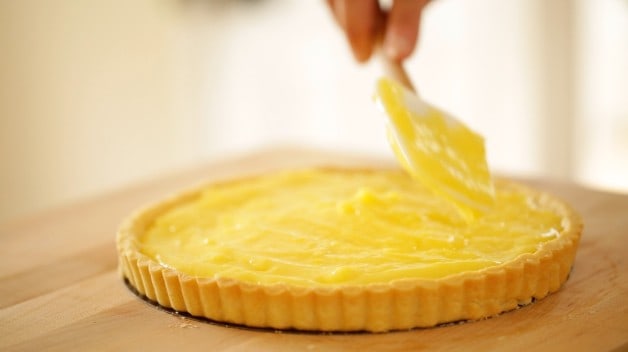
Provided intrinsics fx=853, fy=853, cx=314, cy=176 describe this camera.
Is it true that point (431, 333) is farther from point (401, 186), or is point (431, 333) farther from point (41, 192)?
point (41, 192)

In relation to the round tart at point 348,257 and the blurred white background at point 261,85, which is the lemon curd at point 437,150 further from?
the blurred white background at point 261,85

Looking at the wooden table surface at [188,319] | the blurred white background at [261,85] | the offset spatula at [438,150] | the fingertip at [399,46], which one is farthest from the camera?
the blurred white background at [261,85]

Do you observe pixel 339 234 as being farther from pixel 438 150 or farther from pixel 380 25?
pixel 380 25

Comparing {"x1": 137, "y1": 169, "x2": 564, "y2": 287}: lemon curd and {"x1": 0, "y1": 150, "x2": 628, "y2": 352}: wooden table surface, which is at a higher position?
{"x1": 137, "y1": 169, "x2": 564, "y2": 287}: lemon curd

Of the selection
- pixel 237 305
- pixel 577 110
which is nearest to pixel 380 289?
pixel 237 305

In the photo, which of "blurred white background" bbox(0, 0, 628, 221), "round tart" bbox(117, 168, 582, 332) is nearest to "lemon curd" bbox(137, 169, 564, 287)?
"round tart" bbox(117, 168, 582, 332)

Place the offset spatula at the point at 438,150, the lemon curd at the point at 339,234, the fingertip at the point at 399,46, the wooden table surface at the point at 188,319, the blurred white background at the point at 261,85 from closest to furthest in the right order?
the wooden table surface at the point at 188,319
the lemon curd at the point at 339,234
the offset spatula at the point at 438,150
the fingertip at the point at 399,46
the blurred white background at the point at 261,85

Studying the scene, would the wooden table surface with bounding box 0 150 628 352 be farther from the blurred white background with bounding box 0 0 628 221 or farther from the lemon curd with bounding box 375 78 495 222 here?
the blurred white background with bounding box 0 0 628 221

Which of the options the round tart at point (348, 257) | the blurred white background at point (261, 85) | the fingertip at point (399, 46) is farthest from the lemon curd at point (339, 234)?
the blurred white background at point (261, 85)
